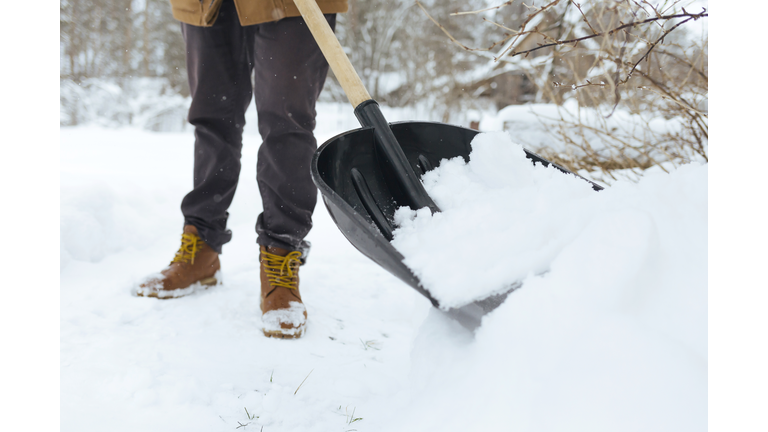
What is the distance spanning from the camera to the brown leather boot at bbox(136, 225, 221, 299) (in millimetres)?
1438

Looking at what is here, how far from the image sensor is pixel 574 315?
0.65 m

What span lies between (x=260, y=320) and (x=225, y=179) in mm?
549

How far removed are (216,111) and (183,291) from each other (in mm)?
647

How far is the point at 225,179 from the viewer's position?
1.54 meters

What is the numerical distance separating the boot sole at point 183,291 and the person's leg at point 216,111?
0.12 m

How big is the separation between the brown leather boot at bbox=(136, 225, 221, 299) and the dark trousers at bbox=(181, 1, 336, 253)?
0.12 ft

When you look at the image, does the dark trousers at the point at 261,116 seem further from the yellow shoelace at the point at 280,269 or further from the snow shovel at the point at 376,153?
the snow shovel at the point at 376,153

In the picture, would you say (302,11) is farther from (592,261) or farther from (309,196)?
(592,261)

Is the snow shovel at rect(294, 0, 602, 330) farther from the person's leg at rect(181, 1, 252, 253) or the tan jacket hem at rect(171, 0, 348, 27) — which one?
the person's leg at rect(181, 1, 252, 253)

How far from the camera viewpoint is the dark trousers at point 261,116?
4.25ft

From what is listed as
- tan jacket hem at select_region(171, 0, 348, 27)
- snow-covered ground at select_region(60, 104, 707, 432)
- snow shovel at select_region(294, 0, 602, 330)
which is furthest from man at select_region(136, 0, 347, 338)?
snow shovel at select_region(294, 0, 602, 330)

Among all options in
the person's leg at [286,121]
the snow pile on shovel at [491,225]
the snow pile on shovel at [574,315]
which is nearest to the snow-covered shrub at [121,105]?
the person's leg at [286,121]

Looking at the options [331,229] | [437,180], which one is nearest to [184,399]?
[437,180]

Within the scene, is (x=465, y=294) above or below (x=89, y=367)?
above
